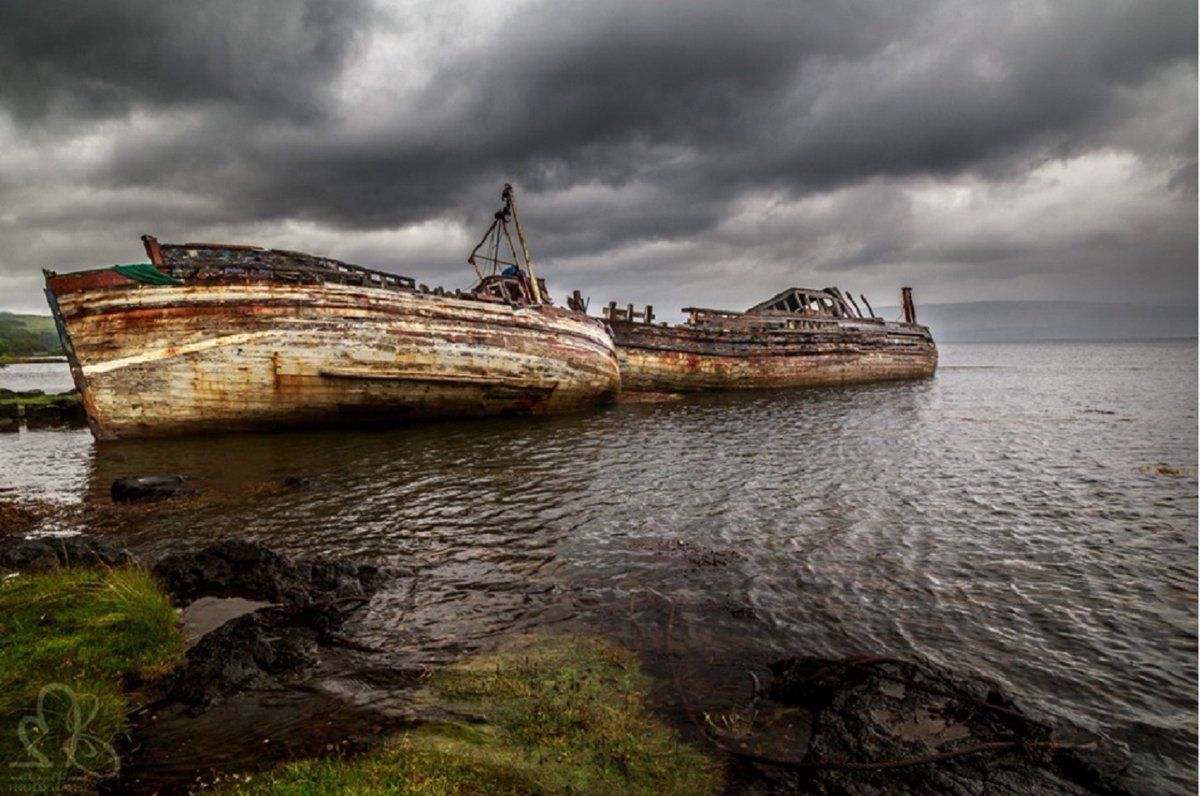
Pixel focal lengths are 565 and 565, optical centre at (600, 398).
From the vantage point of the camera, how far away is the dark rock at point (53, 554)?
6.52 metres

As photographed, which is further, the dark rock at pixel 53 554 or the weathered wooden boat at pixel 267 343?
the weathered wooden boat at pixel 267 343

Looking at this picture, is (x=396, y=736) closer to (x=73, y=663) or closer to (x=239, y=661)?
(x=239, y=661)

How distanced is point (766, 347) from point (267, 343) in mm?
26004

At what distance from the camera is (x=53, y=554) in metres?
6.70

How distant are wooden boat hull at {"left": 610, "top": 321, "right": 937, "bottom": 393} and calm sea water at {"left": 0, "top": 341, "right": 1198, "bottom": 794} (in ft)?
40.3

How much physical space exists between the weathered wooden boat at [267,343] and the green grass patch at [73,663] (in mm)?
10974

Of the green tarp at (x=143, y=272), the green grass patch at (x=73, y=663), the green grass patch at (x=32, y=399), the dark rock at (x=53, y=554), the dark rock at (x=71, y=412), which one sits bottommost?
the green grass patch at (x=73, y=663)

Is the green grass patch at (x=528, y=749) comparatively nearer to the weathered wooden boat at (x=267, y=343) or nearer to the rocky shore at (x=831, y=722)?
the rocky shore at (x=831, y=722)

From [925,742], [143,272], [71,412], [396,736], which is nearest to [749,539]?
[925,742]

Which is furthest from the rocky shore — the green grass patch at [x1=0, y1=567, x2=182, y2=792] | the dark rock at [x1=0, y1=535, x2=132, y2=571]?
the dark rock at [x1=0, y1=535, x2=132, y2=571]

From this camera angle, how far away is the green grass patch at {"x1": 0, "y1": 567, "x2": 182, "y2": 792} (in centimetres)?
353

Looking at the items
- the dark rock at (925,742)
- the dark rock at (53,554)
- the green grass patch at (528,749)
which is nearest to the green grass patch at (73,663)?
the dark rock at (53,554)

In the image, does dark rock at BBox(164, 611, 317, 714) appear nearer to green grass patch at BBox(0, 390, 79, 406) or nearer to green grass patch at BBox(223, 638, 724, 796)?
green grass patch at BBox(223, 638, 724, 796)

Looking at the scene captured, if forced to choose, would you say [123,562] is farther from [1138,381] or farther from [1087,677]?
[1138,381]
